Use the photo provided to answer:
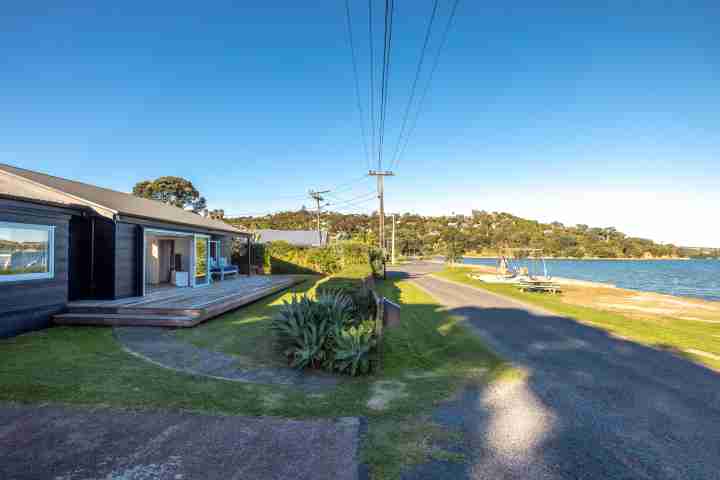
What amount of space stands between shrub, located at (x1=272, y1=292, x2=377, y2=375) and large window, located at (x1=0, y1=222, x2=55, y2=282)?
6063 mm

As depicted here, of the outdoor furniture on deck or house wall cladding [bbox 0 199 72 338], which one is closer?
house wall cladding [bbox 0 199 72 338]

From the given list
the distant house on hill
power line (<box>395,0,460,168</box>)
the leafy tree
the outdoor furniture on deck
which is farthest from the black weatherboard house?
the leafy tree

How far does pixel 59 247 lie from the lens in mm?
8328

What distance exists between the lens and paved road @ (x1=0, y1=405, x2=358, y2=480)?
8.62 feet

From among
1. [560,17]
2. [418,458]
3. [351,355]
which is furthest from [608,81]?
[418,458]

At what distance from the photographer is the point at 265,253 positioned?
23.8 m

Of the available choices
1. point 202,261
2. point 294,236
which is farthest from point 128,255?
point 294,236

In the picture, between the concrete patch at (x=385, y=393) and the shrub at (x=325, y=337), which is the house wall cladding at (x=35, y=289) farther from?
the concrete patch at (x=385, y=393)

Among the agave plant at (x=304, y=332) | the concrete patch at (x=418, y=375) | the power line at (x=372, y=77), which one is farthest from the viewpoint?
the power line at (x=372, y=77)

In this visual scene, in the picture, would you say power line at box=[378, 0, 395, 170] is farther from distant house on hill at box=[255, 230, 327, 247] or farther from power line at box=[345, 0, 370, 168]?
distant house on hill at box=[255, 230, 327, 247]

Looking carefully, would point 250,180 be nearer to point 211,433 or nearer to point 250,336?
point 250,336

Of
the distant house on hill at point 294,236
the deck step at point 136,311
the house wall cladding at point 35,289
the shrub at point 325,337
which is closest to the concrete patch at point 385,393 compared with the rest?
the shrub at point 325,337

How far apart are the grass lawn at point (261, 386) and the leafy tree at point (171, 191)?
48986 mm

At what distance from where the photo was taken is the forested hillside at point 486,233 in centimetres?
6225
